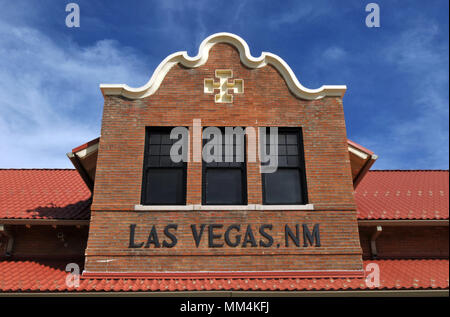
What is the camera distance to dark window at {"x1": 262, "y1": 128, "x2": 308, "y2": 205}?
8.98 metres

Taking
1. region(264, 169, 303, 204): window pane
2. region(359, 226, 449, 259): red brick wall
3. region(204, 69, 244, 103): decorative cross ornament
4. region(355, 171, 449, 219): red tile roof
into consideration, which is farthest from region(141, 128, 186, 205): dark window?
region(359, 226, 449, 259): red brick wall

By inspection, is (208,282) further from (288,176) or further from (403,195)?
(403,195)

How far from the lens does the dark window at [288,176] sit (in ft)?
29.5

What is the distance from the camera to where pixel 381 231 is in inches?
393

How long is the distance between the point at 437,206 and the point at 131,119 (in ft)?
26.7

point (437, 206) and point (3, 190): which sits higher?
point (3, 190)

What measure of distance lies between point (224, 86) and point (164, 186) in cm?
287

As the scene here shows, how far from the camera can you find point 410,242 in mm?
10211

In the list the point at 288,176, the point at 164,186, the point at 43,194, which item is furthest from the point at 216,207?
the point at 43,194

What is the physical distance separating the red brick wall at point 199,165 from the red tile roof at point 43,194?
5.20ft

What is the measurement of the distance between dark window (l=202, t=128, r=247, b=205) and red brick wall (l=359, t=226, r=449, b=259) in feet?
11.3

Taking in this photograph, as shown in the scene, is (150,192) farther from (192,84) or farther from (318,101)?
(318,101)

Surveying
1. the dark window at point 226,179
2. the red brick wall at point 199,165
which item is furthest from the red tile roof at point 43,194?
the dark window at point 226,179
